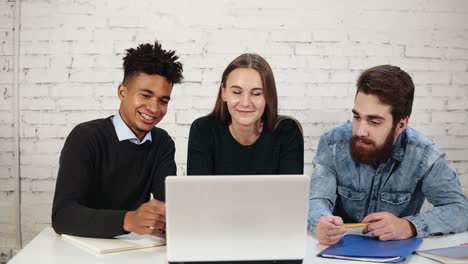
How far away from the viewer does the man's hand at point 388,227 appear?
167cm

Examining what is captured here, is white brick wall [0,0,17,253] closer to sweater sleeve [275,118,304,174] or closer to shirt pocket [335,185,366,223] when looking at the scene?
sweater sleeve [275,118,304,174]

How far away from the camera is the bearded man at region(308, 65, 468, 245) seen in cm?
201

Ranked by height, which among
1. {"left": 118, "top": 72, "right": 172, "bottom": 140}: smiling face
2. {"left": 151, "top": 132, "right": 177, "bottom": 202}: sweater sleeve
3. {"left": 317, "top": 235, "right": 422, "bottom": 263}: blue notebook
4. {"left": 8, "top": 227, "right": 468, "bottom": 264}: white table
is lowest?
{"left": 8, "top": 227, "right": 468, "bottom": 264}: white table

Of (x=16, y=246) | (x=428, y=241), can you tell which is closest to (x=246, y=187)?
(x=428, y=241)

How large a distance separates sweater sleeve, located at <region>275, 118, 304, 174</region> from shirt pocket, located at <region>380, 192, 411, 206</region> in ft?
1.10

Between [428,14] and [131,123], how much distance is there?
1.87 m

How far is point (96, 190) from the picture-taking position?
1.91m

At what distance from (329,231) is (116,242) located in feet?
2.03

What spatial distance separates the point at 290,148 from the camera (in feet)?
7.06

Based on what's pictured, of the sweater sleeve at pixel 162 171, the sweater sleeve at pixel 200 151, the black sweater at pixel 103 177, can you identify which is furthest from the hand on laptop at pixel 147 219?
the sweater sleeve at pixel 200 151

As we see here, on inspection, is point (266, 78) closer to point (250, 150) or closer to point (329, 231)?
point (250, 150)

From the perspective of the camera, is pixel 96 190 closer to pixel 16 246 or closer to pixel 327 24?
pixel 16 246

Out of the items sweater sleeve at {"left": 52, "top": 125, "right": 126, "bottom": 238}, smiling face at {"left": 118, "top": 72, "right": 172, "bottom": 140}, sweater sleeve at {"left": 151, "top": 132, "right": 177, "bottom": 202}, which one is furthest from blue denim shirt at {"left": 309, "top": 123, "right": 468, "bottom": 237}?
sweater sleeve at {"left": 52, "top": 125, "right": 126, "bottom": 238}

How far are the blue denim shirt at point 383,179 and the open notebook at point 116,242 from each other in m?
0.67
